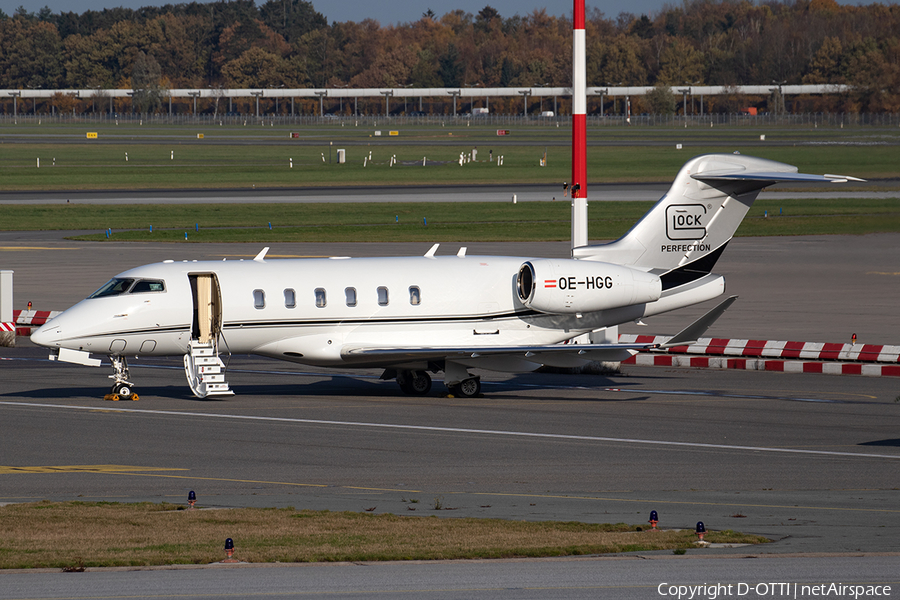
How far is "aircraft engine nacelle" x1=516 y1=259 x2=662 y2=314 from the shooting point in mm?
28734

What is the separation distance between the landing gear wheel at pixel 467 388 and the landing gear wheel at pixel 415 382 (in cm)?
103

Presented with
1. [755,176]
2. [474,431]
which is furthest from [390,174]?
[474,431]

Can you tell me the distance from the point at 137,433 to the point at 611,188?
7612 centimetres

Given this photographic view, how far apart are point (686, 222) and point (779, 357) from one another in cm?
524

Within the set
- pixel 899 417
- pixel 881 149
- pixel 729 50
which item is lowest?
pixel 899 417

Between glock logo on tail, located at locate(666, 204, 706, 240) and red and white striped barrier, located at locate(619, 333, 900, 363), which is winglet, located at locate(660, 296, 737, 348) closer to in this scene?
glock logo on tail, located at locate(666, 204, 706, 240)

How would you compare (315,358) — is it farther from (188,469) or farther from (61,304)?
(61,304)

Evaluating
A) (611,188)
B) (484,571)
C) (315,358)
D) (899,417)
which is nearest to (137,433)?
(315,358)

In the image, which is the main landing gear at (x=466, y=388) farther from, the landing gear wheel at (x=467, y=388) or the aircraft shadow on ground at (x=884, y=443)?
the aircraft shadow on ground at (x=884, y=443)

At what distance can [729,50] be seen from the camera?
450ft

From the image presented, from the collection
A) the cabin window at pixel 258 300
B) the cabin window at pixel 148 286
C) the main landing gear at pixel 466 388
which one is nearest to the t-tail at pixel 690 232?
the main landing gear at pixel 466 388

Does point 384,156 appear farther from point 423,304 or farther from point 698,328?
point 698,328

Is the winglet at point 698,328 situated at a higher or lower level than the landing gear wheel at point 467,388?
higher

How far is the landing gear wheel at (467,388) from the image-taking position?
29.1 meters
